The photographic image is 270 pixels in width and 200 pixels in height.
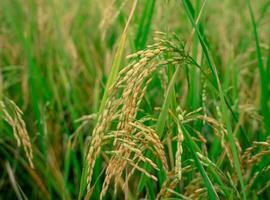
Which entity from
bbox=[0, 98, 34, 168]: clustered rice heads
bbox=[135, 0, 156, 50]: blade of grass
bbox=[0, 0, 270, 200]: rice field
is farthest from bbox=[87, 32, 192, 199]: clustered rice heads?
bbox=[135, 0, 156, 50]: blade of grass

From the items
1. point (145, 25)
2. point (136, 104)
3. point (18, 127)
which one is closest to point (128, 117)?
point (136, 104)

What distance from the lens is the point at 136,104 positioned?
99 cm

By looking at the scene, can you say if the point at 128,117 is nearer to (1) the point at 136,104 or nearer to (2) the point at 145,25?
(1) the point at 136,104

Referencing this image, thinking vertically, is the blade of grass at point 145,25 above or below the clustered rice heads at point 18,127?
above

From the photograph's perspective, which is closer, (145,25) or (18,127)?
(18,127)

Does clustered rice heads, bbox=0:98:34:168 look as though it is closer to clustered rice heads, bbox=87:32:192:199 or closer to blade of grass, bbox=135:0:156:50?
clustered rice heads, bbox=87:32:192:199

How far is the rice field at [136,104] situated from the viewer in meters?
1.00

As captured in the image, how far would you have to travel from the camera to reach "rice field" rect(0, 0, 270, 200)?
100 centimetres

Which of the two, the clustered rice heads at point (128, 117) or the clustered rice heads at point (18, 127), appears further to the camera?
the clustered rice heads at point (18, 127)

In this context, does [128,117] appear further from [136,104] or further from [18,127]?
[18,127]

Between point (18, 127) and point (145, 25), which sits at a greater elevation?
point (145, 25)

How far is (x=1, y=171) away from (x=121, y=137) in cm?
70

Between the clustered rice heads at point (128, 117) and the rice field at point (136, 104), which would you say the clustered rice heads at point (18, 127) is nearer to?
the rice field at point (136, 104)

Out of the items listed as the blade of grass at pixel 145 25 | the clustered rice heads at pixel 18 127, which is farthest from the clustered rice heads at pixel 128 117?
the blade of grass at pixel 145 25
